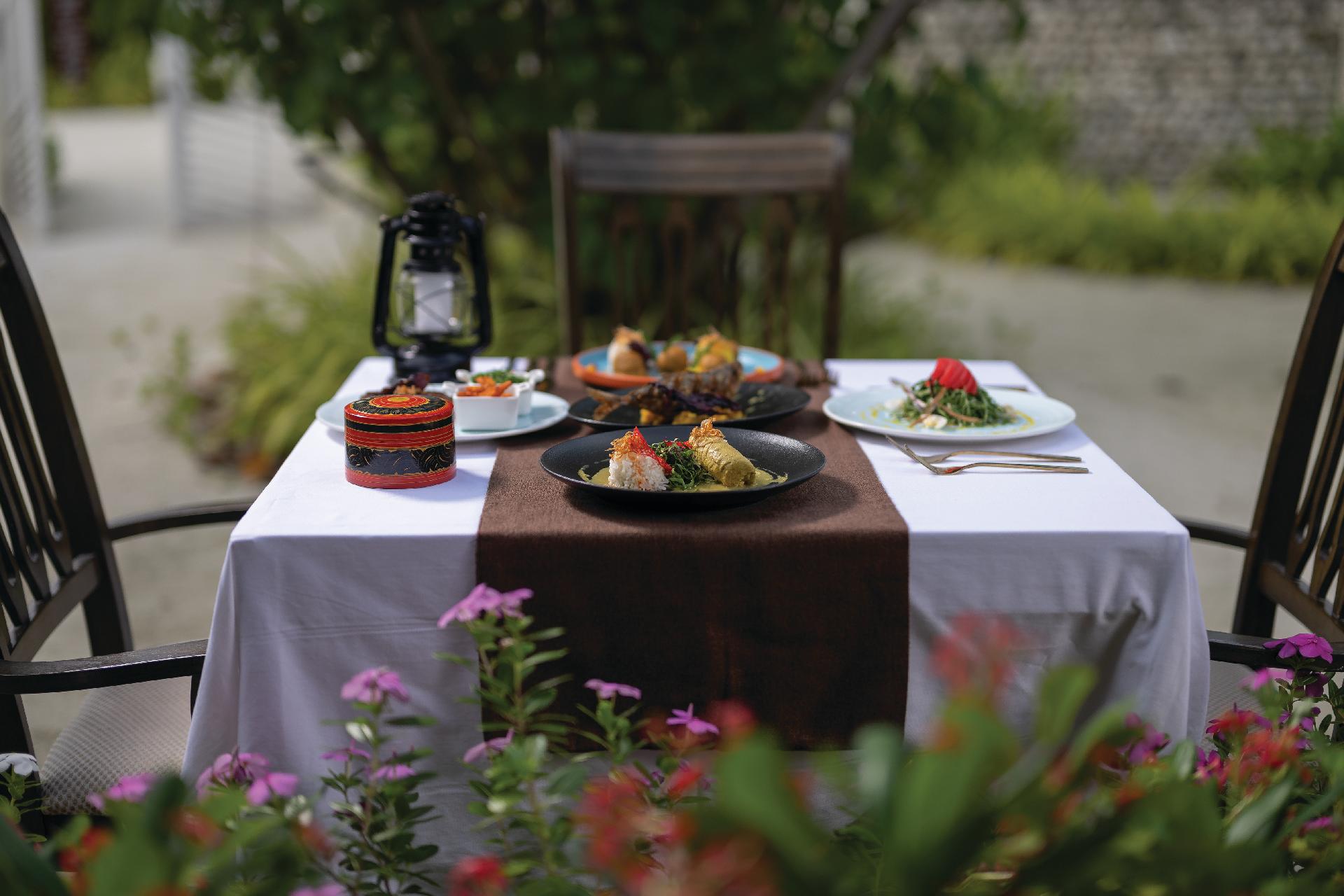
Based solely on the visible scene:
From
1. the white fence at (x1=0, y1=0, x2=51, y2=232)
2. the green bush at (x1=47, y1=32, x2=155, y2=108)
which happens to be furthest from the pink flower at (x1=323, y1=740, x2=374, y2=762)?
the green bush at (x1=47, y1=32, x2=155, y2=108)

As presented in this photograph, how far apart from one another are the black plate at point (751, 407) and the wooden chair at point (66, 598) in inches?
19.9

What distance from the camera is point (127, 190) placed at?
10.2 metres

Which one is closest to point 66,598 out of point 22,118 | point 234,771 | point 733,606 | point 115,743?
point 115,743

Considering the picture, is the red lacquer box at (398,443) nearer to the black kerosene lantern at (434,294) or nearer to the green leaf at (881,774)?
the black kerosene lantern at (434,294)

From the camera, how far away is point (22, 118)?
824cm

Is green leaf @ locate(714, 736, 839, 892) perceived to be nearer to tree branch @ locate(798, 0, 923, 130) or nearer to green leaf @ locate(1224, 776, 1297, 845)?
green leaf @ locate(1224, 776, 1297, 845)

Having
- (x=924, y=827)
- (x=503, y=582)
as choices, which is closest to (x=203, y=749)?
(x=503, y=582)

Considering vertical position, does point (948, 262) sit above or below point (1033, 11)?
below

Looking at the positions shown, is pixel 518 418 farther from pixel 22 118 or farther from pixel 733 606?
pixel 22 118

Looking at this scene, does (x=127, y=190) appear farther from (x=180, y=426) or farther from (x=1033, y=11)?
(x=1033, y=11)

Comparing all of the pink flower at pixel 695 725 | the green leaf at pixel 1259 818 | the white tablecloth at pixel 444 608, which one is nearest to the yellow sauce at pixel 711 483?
the white tablecloth at pixel 444 608

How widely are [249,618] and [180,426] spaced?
138 inches

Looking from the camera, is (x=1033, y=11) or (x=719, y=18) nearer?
(x=719, y=18)

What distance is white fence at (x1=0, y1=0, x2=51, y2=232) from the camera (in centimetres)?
778
